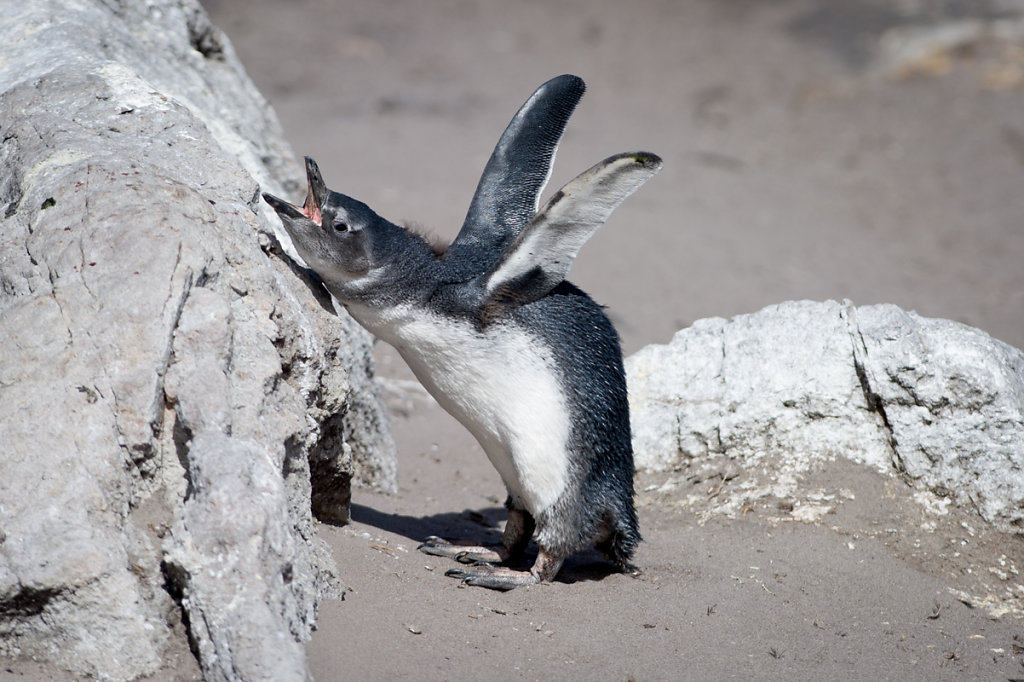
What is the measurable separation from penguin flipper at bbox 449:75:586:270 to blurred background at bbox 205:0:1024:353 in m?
3.22

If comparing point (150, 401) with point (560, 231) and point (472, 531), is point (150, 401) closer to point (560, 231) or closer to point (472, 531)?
point (560, 231)

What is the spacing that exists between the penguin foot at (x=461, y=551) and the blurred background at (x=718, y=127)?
344 cm

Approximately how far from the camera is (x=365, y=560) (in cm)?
300

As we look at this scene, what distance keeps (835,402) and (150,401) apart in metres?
2.83

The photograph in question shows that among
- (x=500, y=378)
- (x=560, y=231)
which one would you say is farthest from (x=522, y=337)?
(x=560, y=231)

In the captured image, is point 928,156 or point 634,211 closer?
point 634,211

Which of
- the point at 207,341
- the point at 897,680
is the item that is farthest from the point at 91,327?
the point at 897,680

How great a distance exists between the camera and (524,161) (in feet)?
12.0

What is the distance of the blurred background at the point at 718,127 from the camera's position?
27.6ft

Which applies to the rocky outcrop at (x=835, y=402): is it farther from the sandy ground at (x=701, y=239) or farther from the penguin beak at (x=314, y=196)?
the penguin beak at (x=314, y=196)

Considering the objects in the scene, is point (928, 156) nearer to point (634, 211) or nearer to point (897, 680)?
point (634, 211)

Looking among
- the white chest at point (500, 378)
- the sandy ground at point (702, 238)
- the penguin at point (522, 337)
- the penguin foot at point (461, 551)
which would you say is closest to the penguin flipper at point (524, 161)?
the penguin at point (522, 337)

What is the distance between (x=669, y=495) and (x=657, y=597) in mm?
990

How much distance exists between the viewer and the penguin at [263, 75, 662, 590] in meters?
2.98
